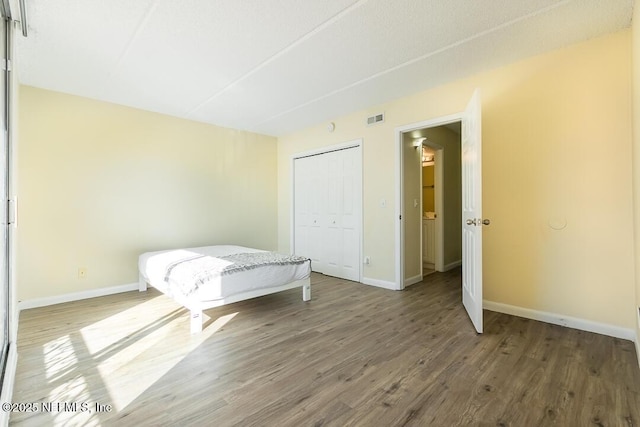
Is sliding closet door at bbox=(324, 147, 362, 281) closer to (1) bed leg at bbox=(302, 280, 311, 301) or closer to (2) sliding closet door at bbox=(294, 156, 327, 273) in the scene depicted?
(2) sliding closet door at bbox=(294, 156, 327, 273)

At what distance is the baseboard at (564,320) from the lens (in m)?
2.27

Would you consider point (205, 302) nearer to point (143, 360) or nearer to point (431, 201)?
point (143, 360)

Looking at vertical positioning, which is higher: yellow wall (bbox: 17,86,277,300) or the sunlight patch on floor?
yellow wall (bbox: 17,86,277,300)

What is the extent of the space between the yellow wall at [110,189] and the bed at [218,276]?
0.63 meters

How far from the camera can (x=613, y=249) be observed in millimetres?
2311

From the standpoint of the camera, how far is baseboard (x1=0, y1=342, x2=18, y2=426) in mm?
1285

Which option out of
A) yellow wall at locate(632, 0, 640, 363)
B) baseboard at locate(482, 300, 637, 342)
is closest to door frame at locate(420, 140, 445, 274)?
baseboard at locate(482, 300, 637, 342)

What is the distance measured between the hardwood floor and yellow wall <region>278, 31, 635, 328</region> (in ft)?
1.20

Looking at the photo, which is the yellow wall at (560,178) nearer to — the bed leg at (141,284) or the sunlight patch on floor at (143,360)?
the sunlight patch on floor at (143,360)

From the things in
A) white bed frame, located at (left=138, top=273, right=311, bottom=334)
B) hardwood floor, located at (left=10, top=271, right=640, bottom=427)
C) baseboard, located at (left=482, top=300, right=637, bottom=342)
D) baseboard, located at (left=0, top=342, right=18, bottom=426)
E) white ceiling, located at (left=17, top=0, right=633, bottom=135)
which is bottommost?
hardwood floor, located at (left=10, top=271, right=640, bottom=427)

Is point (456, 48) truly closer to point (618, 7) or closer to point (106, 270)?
point (618, 7)

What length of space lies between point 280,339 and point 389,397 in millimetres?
997

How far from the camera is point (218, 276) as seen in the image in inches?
98.5

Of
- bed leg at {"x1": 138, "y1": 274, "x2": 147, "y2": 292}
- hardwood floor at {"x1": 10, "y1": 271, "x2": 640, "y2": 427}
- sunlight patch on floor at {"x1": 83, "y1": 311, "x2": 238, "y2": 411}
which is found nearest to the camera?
hardwood floor at {"x1": 10, "y1": 271, "x2": 640, "y2": 427}
